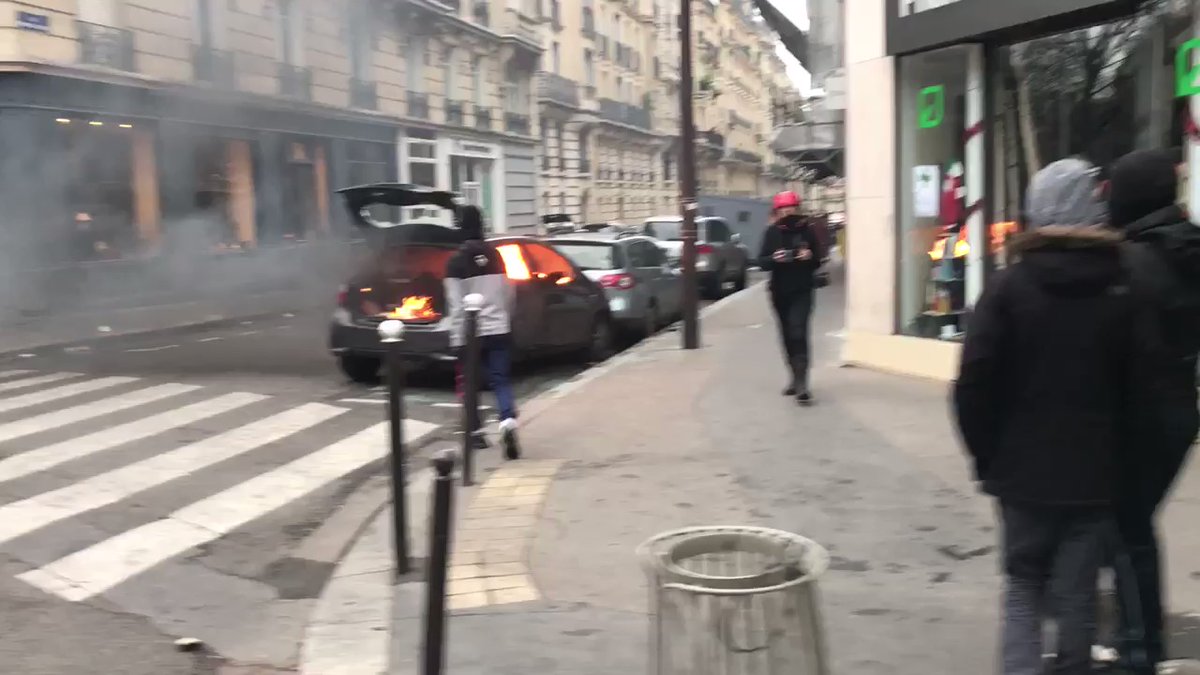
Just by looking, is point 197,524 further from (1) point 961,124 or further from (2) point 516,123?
(2) point 516,123

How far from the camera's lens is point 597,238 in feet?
43.2

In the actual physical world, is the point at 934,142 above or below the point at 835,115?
below

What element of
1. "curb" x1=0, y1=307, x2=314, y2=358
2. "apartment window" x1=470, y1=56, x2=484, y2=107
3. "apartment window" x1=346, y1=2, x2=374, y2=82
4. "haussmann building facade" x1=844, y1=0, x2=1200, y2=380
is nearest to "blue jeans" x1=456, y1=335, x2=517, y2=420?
"haussmann building facade" x1=844, y1=0, x2=1200, y2=380

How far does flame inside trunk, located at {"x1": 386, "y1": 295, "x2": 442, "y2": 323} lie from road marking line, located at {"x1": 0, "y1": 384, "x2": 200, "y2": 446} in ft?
6.26

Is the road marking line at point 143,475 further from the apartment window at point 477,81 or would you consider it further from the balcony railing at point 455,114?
the apartment window at point 477,81

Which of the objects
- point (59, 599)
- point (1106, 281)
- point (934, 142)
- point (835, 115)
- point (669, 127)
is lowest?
point (59, 599)

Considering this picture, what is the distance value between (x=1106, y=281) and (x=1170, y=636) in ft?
5.16

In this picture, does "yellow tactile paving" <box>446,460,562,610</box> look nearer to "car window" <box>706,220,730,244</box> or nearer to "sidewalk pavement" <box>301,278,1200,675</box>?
"sidewalk pavement" <box>301,278,1200,675</box>

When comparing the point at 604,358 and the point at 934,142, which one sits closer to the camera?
the point at 934,142

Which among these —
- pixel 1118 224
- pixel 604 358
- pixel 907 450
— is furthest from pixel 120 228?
pixel 1118 224

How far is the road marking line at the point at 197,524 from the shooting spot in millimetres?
4754

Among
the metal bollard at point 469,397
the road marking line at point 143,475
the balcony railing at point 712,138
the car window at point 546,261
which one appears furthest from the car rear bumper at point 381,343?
the balcony railing at point 712,138

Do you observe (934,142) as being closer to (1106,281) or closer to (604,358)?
(604,358)

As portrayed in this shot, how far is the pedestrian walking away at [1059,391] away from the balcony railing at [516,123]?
1340 inches
